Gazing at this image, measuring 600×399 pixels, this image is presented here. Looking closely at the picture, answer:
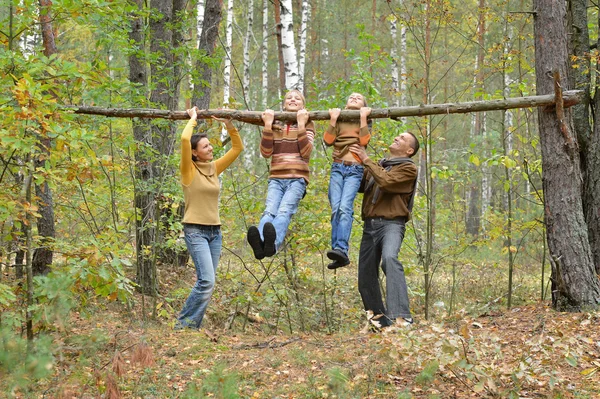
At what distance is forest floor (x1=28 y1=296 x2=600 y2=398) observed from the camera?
4480 millimetres

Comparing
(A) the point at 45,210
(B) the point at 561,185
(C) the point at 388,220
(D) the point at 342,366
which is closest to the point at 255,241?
(C) the point at 388,220

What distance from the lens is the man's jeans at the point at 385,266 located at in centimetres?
625

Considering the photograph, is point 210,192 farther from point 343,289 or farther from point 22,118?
point 343,289

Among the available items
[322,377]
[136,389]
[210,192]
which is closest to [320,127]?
[210,192]

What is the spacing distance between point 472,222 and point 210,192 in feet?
57.5

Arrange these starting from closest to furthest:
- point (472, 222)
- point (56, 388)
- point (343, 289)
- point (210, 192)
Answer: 1. point (56, 388)
2. point (210, 192)
3. point (343, 289)
4. point (472, 222)

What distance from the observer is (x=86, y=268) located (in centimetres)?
501

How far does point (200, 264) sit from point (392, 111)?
264 centimetres

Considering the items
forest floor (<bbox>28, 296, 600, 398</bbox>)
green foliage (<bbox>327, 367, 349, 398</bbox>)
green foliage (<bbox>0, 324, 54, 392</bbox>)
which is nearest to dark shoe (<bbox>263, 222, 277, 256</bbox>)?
forest floor (<bbox>28, 296, 600, 398</bbox>)

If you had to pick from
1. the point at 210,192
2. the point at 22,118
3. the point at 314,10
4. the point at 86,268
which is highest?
the point at 314,10

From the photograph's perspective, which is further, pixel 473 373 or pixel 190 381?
pixel 190 381

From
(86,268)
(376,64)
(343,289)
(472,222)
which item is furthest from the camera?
(472,222)

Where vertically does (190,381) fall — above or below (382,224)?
below

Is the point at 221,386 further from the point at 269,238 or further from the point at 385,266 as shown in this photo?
the point at 385,266
